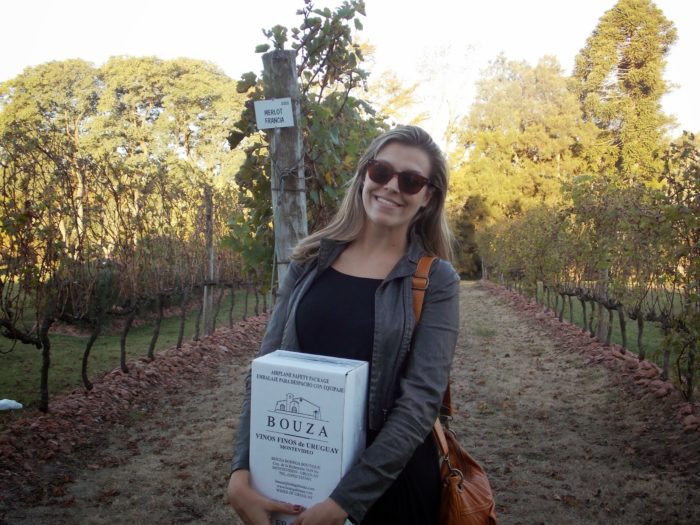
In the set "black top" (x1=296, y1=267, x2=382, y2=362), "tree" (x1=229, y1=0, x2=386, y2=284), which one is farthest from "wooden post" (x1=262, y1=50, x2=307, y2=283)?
"black top" (x1=296, y1=267, x2=382, y2=362)

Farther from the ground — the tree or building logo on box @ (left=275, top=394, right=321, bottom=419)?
the tree

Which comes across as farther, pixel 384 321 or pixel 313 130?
pixel 313 130

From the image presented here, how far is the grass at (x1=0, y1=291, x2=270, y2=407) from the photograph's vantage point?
25.1ft

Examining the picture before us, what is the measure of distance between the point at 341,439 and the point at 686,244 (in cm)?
492

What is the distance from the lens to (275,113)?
3.19 meters

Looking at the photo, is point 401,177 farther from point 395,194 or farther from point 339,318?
point 339,318

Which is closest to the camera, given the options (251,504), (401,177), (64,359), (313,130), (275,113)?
(251,504)

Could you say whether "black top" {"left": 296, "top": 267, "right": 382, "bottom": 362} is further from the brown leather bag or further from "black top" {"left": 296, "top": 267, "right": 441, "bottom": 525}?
the brown leather bag

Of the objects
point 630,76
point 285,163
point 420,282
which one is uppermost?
point 630,76

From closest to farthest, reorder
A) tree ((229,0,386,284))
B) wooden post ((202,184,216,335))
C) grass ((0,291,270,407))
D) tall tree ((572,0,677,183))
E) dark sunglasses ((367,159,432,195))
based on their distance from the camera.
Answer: dark sunglasses ((367,159,432,195)) < tree ((229,0,386,284)) < grass ((0,291,270,407)) < wooden post ((202,184,216,335)) < tall tree ((572,0,677,183))

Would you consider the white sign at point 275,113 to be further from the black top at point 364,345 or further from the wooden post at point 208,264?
the wooden post at point 208,264

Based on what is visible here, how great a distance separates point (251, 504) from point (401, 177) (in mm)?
1059

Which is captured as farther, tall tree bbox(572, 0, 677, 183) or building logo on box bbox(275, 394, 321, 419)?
tall tree bbox(572, 0, 677, 183)

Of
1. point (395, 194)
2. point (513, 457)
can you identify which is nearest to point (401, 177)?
point (395, 194)
